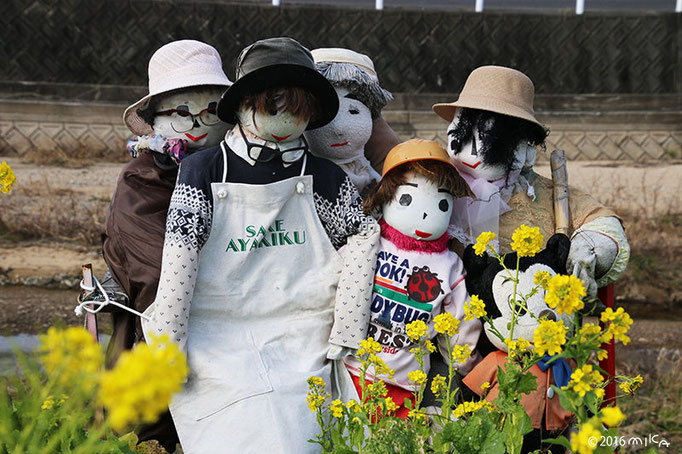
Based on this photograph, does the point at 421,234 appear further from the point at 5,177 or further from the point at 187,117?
the point at 5,177

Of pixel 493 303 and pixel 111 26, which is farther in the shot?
pixel 111 26

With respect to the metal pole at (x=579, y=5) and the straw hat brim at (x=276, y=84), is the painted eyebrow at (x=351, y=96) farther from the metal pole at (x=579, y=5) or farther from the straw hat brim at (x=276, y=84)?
the metal pole at (x=579, y=5)

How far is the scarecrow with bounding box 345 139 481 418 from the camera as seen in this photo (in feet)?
8.75

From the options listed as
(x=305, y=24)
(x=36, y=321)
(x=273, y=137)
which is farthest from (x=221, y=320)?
(x=305, y=24)

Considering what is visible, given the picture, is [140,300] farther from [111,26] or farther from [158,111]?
[111,26]

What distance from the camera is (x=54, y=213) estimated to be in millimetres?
6953

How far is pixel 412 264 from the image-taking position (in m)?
2.69

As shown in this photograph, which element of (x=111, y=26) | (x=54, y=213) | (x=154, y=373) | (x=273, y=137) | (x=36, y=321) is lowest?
(x=36, y=321)

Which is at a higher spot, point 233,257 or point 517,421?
point 233,257

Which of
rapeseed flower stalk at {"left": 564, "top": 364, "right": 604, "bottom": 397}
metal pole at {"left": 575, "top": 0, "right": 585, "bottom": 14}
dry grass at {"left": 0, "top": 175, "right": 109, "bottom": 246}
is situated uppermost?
metal pole at {"left": 575, "top": 0, "right": 585, "bottom": 14}

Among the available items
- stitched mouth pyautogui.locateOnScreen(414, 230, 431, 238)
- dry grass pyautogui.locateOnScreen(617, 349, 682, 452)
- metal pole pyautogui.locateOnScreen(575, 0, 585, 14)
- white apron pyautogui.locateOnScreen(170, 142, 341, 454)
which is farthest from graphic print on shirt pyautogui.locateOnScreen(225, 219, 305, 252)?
metal pole pyautogui.locateOnScreen(575, 0, 585, 14)

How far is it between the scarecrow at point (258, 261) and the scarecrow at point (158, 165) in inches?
7.6

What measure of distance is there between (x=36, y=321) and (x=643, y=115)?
7.04 m

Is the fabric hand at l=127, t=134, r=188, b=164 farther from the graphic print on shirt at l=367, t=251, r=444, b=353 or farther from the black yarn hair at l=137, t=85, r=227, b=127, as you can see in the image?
the graphic print on shirt at l=367, t=251, r=444, b=353
